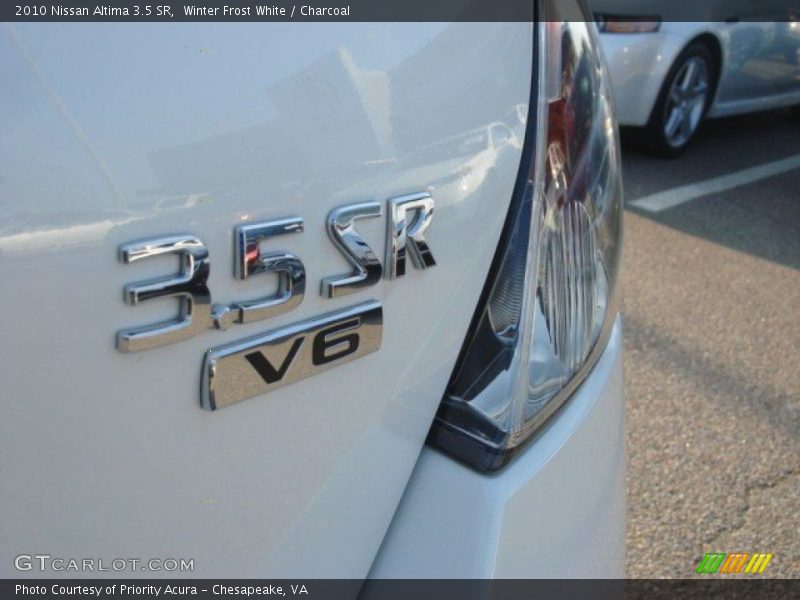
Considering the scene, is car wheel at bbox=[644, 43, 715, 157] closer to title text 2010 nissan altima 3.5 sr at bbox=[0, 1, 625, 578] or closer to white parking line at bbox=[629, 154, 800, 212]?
white parking line at bbox=[629, 154, 800, 212]

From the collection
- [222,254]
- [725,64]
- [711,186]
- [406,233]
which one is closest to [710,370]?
[711,186]

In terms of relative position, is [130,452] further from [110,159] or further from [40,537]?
[110,159]

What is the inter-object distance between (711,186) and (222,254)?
5131mm

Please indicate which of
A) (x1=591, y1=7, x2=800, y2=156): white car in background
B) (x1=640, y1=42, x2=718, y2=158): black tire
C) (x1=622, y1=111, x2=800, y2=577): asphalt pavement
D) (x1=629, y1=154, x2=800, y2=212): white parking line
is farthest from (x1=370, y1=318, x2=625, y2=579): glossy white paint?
(x1=640, y1=42, x2=718, y2=158): black tire

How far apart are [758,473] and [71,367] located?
2508mm

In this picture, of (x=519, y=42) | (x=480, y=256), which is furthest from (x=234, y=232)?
(x=519, y=42)

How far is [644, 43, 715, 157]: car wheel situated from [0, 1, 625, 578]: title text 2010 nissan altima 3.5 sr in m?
4.78

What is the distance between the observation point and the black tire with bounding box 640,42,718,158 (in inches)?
223

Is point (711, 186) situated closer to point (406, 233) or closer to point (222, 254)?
point (406, 233)

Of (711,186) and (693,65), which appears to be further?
(693,65)

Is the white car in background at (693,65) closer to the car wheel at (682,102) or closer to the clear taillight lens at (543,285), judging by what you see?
the car wheel at (682,102)

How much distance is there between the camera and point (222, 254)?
0.73m

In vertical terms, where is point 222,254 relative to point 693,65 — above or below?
above

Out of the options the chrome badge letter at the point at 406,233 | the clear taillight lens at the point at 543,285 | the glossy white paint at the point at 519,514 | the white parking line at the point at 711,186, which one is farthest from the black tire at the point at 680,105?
the chrome badge letter at the point at 406,233
